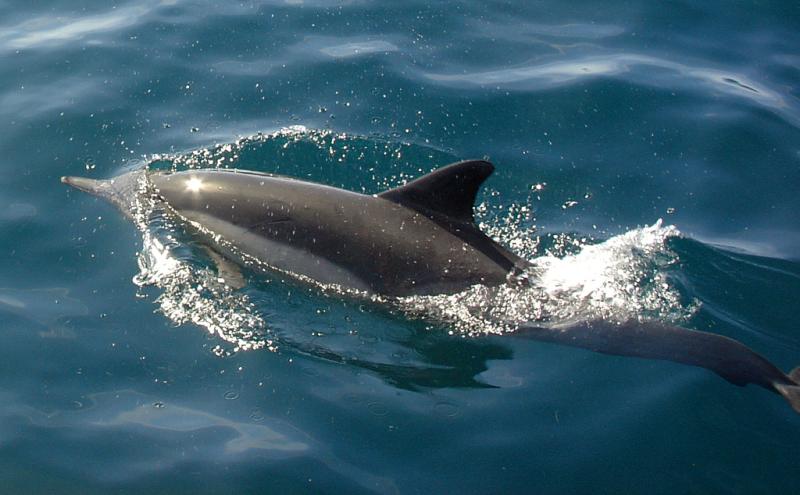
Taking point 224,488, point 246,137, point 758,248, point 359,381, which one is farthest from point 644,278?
point 246,137

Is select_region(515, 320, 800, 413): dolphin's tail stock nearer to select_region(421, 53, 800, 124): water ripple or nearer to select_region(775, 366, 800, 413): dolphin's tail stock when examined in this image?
select_region(775, 366, 800, 413): dolphin's tail stock

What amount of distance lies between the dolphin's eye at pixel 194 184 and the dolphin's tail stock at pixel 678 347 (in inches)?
132

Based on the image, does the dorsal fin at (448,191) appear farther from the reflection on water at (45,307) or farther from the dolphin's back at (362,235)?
the reflection on water at (45,307)

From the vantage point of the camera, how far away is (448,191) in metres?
6.87

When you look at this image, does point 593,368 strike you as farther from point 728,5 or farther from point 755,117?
point 728,5

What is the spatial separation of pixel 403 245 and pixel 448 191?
58 cm

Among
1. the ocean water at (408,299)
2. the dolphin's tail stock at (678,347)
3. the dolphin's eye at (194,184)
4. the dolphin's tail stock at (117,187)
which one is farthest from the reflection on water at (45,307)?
the dolphin's tail stock at (678,347)

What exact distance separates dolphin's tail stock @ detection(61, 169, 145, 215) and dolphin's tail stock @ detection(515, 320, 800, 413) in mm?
4059

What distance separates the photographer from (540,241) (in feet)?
26.0

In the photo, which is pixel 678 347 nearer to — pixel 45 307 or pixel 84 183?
pixel 45 307

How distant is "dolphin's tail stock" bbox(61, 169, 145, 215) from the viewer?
8172mm

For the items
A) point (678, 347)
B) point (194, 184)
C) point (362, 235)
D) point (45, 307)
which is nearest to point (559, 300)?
point (678, 347)

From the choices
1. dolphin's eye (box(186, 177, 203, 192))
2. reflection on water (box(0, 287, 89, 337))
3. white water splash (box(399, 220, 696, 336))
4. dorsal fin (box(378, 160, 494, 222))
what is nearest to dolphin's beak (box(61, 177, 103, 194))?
dolphin's eye (box(186, 177, 203, 192))

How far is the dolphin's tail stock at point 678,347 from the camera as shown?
19.8ft
